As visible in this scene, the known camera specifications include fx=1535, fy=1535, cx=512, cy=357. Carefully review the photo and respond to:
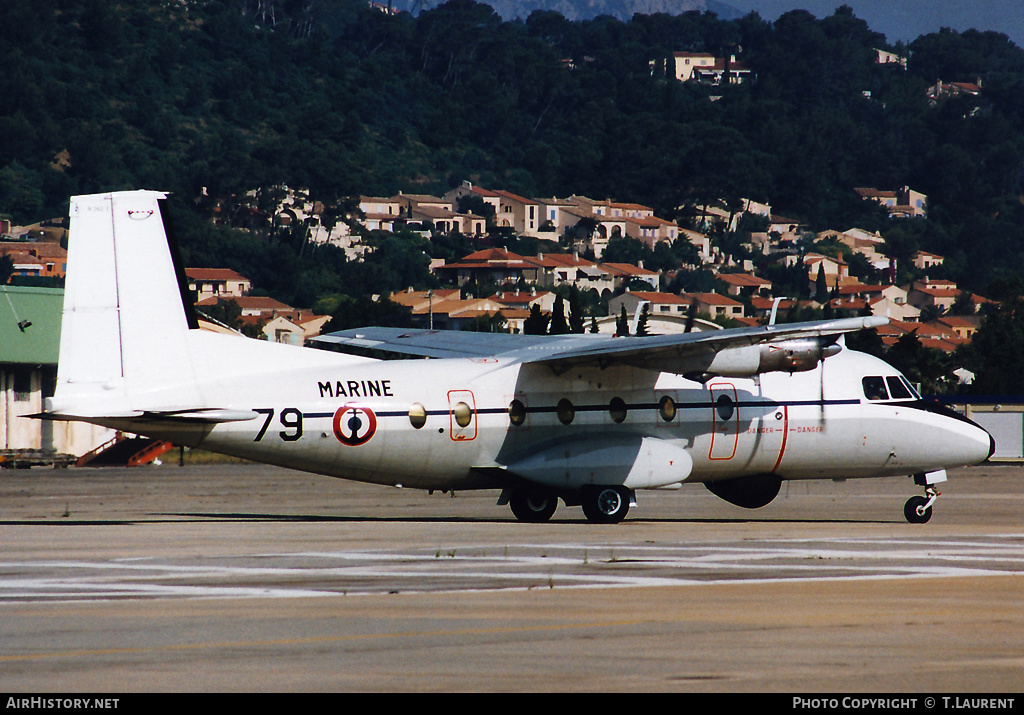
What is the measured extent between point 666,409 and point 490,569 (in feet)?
31.6

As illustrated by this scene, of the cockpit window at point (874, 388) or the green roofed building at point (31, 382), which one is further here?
the green roofed building at point (31, 382)

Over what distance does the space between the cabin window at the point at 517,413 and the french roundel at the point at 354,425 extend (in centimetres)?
251

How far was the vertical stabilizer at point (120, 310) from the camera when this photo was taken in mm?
23641

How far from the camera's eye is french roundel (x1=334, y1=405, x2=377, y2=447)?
997 inches

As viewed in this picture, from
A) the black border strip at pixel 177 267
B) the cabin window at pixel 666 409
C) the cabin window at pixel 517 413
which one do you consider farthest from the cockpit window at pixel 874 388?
the black border strip at pixel 177 267

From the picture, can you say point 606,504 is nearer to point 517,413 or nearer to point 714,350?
point 517,413

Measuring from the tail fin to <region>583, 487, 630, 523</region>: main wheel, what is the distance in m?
6.47

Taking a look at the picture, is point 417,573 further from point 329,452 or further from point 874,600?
point 329,452

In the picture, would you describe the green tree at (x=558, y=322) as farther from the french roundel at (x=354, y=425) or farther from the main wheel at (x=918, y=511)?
the french roundel at (x=354, y=425)

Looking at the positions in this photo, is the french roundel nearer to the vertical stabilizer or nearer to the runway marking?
the vertical stabilizer

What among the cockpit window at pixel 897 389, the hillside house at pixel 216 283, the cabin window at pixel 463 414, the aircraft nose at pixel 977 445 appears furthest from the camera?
the hillside house at pixel 216 283

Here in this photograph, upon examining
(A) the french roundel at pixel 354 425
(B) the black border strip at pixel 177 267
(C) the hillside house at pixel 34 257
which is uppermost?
(B) the black border strip at pixel 177 267

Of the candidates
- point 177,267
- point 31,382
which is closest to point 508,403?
point 177,267
